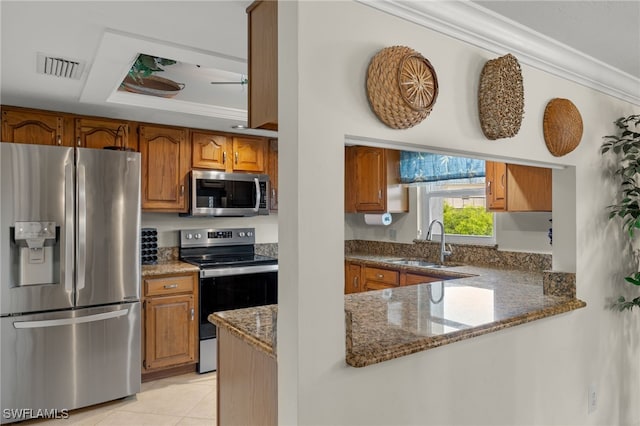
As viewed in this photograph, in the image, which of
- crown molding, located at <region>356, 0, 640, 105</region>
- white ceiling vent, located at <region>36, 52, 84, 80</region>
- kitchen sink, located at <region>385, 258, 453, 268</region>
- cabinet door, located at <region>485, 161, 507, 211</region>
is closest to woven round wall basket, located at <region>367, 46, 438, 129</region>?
crown molding, located at <region>356, 0, 640, 105</region>

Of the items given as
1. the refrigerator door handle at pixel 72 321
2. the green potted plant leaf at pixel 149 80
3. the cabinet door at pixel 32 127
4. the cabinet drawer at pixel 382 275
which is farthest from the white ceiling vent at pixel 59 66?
the cabinet drawer at pixel 382 275

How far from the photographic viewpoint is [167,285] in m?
3.40

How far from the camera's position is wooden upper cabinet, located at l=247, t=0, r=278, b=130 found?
54.6 inches

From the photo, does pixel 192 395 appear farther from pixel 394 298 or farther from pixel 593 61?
pixel 593 61

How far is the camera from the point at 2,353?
2564mm

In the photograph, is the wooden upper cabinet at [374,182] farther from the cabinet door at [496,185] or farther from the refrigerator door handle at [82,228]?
the refrigerator door handle at [82,228]

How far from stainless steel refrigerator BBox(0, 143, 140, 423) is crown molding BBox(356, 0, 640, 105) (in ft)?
7.74

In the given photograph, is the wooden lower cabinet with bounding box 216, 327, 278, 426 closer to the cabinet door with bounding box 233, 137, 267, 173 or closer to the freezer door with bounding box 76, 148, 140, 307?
the freezer door with bounding box 76, 148, 140, 307

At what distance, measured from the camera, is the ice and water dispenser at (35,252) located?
2.60m

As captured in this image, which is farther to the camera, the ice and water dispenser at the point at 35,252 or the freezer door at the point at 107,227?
the freezer door at the point at 107,227

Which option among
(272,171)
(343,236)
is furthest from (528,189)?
(272,171)

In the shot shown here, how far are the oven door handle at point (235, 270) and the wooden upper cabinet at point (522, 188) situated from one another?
81.7 inches

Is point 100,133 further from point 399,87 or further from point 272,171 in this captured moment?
point 399,87

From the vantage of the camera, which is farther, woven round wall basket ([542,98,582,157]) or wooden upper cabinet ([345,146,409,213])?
wooden upper cabinet ([345,146,409,213])
